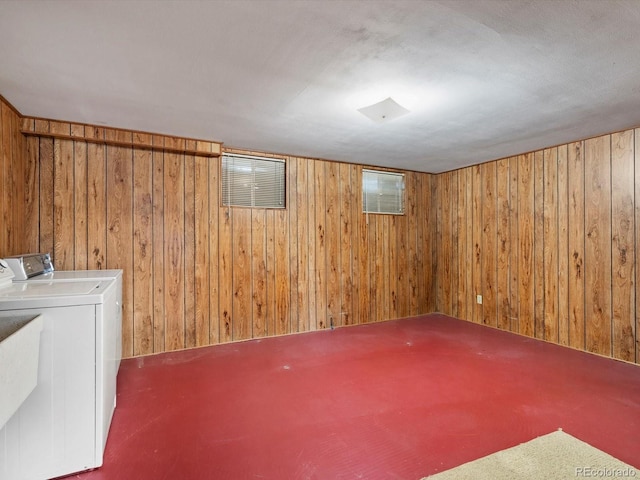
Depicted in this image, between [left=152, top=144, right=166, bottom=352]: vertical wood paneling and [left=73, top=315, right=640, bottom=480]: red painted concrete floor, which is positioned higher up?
[left=152, top=144, right=166, bottom=352]: vertical wood paneling

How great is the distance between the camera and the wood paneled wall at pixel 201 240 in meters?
3.11

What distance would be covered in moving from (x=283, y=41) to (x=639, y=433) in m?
3.11

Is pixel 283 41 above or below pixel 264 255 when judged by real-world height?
above

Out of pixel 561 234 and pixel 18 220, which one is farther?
pixel 561 234

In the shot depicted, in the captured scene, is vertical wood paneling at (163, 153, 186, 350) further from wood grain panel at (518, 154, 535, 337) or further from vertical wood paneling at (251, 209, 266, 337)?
wood grain panel at (518, 154, 535, 337)

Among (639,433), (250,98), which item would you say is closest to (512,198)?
(639,433)

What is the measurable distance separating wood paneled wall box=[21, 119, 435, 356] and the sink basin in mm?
1784

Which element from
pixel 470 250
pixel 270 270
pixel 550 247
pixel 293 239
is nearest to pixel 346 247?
pixel 293 239

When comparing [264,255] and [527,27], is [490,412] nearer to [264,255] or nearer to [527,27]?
[527,27]

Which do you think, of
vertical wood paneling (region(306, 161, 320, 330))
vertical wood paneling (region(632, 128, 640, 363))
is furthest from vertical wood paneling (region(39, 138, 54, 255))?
vertical wood paneling (region(632, 128, 640, 363))

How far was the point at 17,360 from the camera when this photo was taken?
1.34m

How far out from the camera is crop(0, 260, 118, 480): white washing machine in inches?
63.6

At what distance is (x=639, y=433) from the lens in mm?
2039

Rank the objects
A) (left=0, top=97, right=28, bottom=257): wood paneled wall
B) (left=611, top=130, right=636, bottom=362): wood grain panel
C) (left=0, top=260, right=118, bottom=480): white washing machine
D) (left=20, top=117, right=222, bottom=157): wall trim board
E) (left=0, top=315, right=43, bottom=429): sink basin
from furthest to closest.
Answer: (left=611, top=130, right=636, bottom=362): wood grain panel, (left=20, top=117, right=222, bottom=157): wall trim board, (left=0, top=97, right=28, bottom=257): wood paneled wall, (left=0, top=260, right=118, bottom=480): white washing machine, (left=0, top=315, right=43, bottom=429): sink basin
